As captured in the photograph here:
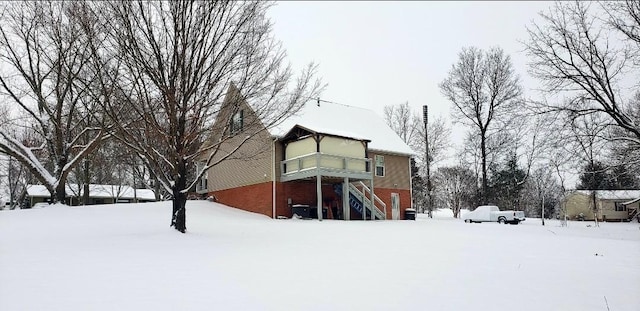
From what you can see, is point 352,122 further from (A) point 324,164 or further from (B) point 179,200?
(B) point 179,200

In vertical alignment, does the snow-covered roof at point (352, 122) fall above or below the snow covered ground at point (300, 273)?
above

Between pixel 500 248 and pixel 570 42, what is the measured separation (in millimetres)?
12730

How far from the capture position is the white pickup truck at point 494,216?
3008 centimetres

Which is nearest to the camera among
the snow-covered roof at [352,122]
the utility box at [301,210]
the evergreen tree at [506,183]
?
the utility box at [301,210]

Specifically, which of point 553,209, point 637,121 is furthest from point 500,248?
point 553,209

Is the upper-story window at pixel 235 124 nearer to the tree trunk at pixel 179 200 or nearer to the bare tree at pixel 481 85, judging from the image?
the tree trunk at pixel 179 200

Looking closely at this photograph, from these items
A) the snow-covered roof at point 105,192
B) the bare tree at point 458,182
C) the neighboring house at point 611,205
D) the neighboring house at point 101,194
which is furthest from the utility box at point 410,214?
the snow-covered roof at point 105,192

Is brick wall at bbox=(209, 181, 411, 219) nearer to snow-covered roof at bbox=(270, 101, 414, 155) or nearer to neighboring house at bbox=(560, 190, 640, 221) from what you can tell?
snow-covered roof at bbox=(270, 101, 414, 155)

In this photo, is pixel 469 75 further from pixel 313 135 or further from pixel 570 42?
pixel 313 135

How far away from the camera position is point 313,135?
22.0 m

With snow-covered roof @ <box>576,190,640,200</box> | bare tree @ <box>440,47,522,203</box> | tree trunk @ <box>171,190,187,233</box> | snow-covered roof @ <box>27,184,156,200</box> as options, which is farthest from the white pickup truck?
snow-covered roof @ <box>27,184,156,200</box>

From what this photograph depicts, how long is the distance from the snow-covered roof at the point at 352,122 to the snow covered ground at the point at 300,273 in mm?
13631

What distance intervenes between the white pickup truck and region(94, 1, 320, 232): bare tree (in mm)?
21907

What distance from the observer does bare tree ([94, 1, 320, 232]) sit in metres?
12.0
